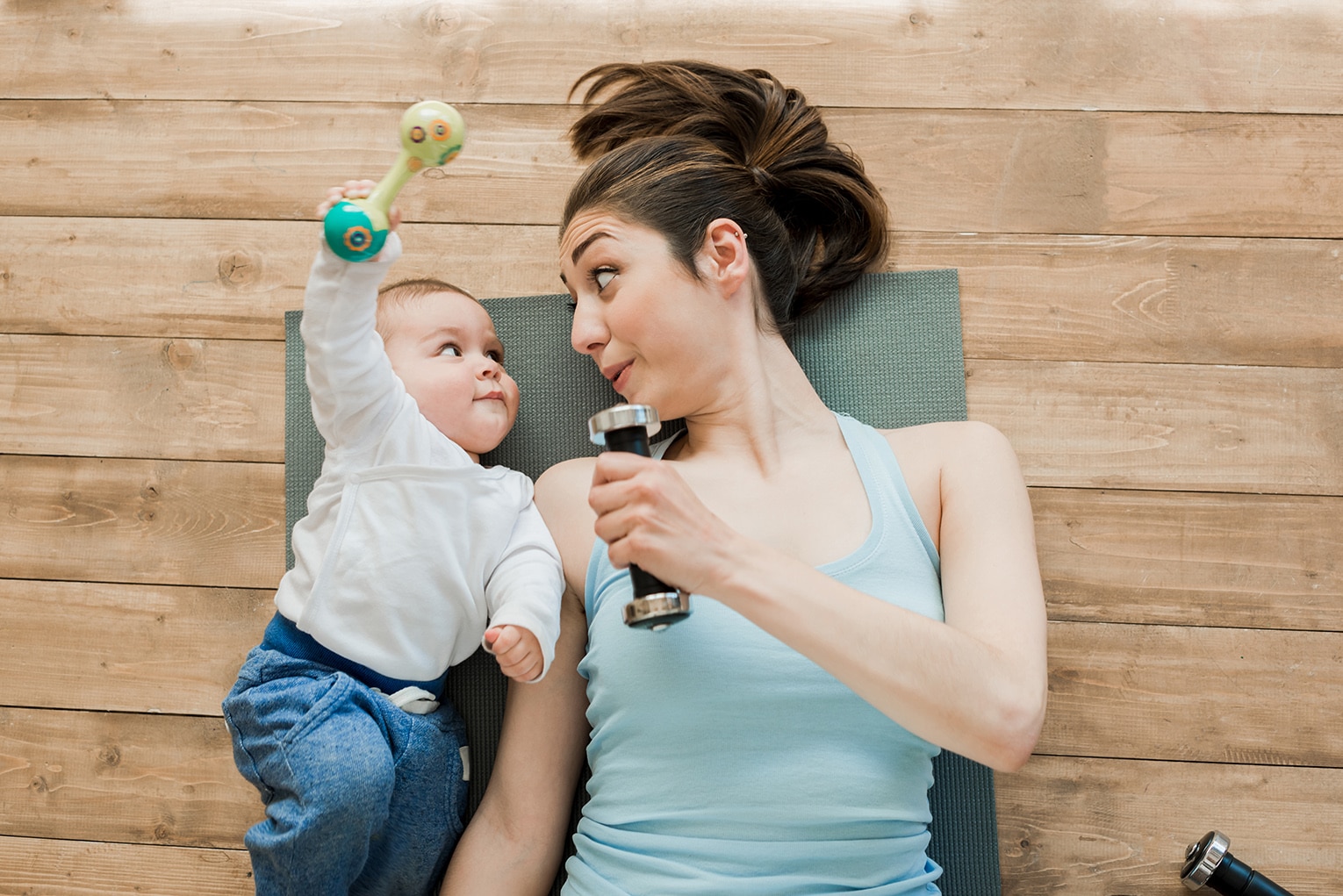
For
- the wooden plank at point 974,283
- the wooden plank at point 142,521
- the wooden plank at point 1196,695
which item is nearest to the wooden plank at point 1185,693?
the wooden plank at point 1196,695

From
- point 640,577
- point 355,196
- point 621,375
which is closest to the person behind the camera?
point 640,577

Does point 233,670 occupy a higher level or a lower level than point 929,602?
lower

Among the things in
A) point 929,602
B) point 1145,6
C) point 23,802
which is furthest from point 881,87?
point 23,802

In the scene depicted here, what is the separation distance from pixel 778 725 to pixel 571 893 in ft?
1.28

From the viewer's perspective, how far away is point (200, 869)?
166cm

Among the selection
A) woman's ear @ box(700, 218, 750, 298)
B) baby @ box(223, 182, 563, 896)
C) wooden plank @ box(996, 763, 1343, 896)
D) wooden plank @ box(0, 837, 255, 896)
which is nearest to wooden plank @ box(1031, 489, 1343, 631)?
wooden plank @ box(996, 763, 1343, 896)

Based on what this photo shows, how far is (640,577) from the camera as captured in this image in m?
1.07

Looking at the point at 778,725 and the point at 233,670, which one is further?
the point at 233,670

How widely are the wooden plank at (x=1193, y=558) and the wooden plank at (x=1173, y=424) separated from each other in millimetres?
33

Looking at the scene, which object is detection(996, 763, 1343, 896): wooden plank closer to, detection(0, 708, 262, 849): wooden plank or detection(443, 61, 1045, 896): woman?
detection(443, 61, 1045, 896): woman

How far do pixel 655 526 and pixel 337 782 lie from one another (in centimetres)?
56

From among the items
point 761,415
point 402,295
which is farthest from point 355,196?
point 761,415

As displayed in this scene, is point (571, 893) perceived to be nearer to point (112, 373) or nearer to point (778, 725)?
point (778, 725)

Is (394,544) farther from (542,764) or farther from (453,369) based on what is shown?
(542,764)
